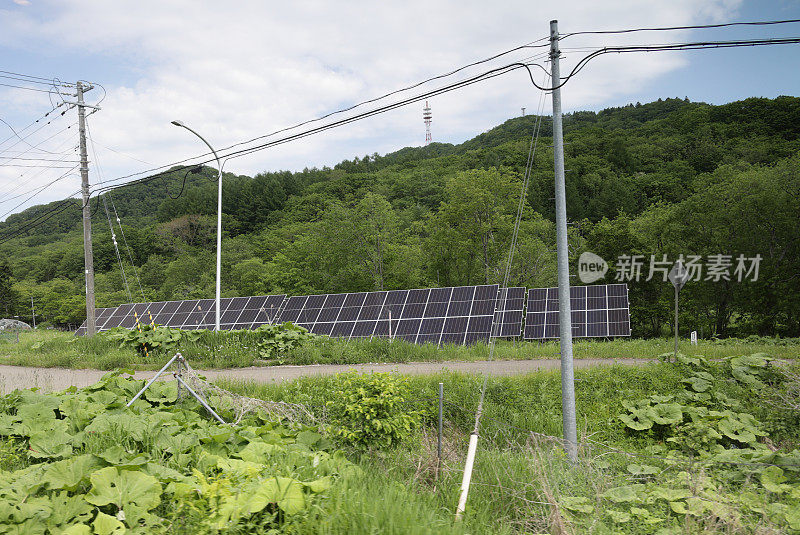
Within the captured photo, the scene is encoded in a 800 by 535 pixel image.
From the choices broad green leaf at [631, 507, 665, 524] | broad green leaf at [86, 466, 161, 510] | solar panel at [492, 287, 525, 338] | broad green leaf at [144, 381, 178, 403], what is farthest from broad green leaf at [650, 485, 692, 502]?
solar panel at [492, 287, 525, 338]

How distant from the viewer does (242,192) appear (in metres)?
58.4

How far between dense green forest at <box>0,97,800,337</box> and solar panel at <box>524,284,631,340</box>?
2986 millimetres

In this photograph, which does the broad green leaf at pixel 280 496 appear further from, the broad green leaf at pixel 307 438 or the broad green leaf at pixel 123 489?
the broad green leaf at pixel 307 438

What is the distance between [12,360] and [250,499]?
16.9 meters

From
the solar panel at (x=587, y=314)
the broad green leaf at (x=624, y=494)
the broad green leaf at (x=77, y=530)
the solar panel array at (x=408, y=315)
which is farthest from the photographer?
the solar panel at (x=587, y=314)

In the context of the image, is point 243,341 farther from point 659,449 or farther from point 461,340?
point 659,449

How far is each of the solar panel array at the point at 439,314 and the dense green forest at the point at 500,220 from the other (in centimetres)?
355

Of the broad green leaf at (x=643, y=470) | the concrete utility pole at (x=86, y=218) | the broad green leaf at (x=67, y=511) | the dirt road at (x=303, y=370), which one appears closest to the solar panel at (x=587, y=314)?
the dirt road at (x=303, y=370)

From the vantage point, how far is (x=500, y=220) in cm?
3266

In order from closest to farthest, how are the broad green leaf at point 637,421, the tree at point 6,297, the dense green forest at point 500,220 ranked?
the broad green leaf at point 637,421 < the dense green forest at point 500,220 < the tree at point 6,297

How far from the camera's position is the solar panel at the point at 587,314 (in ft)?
57.8

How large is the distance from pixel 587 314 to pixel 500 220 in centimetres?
1484

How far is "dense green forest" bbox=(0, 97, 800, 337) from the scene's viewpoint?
26.0 metres

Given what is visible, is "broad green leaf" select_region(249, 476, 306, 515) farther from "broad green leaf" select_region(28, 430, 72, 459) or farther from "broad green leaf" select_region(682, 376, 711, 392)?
"broad green leaf" select_region(682, 376, 711, 392)
